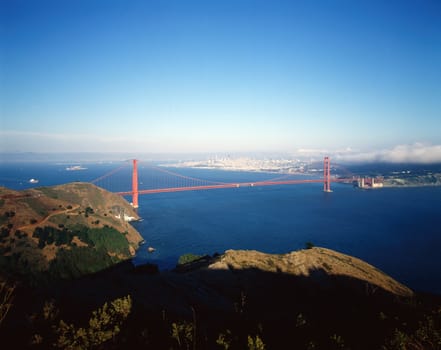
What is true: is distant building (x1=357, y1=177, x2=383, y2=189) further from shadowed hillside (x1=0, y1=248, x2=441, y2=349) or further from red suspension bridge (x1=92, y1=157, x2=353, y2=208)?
shadowed hillside (x1=0, y1=248, x2=441, y2=349)

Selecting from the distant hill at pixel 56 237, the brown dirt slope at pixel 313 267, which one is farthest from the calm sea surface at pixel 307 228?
the brown dirt slope at pixel 313 267

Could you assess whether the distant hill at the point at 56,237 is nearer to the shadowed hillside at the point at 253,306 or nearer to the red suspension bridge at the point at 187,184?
the shadowed hillside at the point at 253,306

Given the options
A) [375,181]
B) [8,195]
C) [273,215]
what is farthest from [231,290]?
[375,181]

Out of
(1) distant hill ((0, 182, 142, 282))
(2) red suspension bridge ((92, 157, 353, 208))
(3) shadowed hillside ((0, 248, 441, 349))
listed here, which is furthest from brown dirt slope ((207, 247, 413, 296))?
(2) red suspension bridge ((92, 157, 353, 208))

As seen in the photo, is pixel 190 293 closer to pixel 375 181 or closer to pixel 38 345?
pixel 38 345

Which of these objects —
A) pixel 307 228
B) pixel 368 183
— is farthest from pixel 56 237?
pixel 368 183
